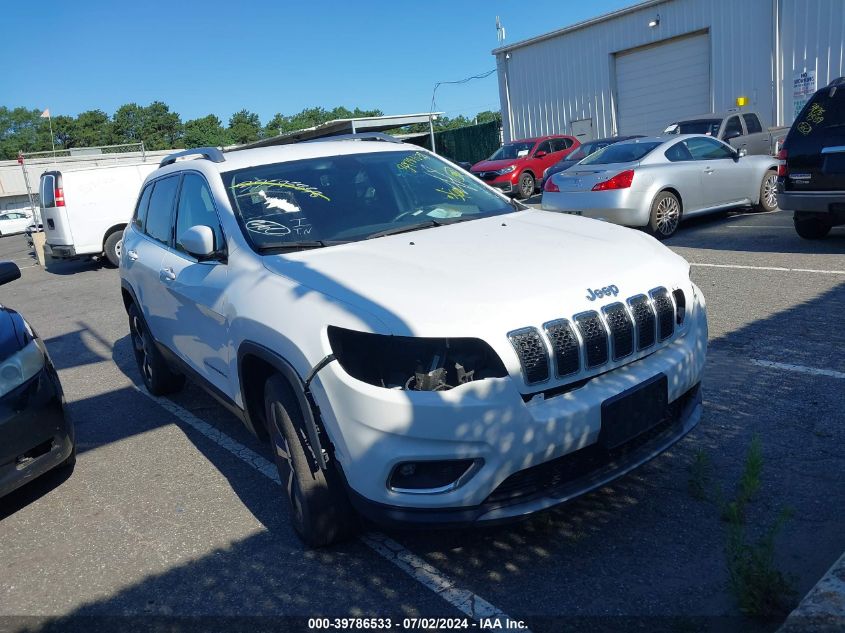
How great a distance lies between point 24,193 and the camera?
49.4 m

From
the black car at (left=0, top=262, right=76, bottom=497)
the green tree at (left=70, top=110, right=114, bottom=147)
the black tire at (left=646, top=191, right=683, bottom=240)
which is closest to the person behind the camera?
the black car at (left=0, top=262, right=76, bottom=497)

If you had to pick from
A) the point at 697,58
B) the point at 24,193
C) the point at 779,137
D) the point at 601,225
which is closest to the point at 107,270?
the point at 601,225

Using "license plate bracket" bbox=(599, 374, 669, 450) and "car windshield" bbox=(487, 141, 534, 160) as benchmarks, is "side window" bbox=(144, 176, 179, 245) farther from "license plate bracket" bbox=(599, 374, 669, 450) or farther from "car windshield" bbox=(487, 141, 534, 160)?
"car windshield" bbox=(487, 141, 534, 160)

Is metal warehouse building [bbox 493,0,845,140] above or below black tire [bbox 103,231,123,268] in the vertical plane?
above

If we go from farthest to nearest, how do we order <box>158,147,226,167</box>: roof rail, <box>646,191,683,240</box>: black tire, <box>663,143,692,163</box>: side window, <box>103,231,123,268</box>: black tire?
<box>103,231,123,268</box>: black tire
<box>663,143,692,163</box>: side window
<box>646,191,683,240</box>: black tire
<box>158,147,226,167</box>: roof rail

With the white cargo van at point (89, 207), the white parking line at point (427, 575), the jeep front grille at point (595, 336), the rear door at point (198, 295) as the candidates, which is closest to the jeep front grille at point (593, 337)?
the jeep front grille at point (595, 336)

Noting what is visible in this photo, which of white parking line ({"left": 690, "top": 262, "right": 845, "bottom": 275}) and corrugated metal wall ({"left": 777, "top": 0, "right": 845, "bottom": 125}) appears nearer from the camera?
white parking line ({"left": 690, "top": 262, "right": 845, "bottom": 275})

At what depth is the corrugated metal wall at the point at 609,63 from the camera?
19.0 meters

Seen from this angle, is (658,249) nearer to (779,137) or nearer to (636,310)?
(636,310)

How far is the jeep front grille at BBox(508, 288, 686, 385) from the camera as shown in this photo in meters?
2.77

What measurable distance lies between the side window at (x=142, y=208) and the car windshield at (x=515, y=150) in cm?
1551

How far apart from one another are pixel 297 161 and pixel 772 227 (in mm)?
8593

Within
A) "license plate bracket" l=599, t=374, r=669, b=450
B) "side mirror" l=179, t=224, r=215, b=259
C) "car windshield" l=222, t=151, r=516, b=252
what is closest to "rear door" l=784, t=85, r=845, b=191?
"car windshield" l=222, t=151, r=516, b=252

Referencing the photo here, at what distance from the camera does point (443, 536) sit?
3.36 metres
